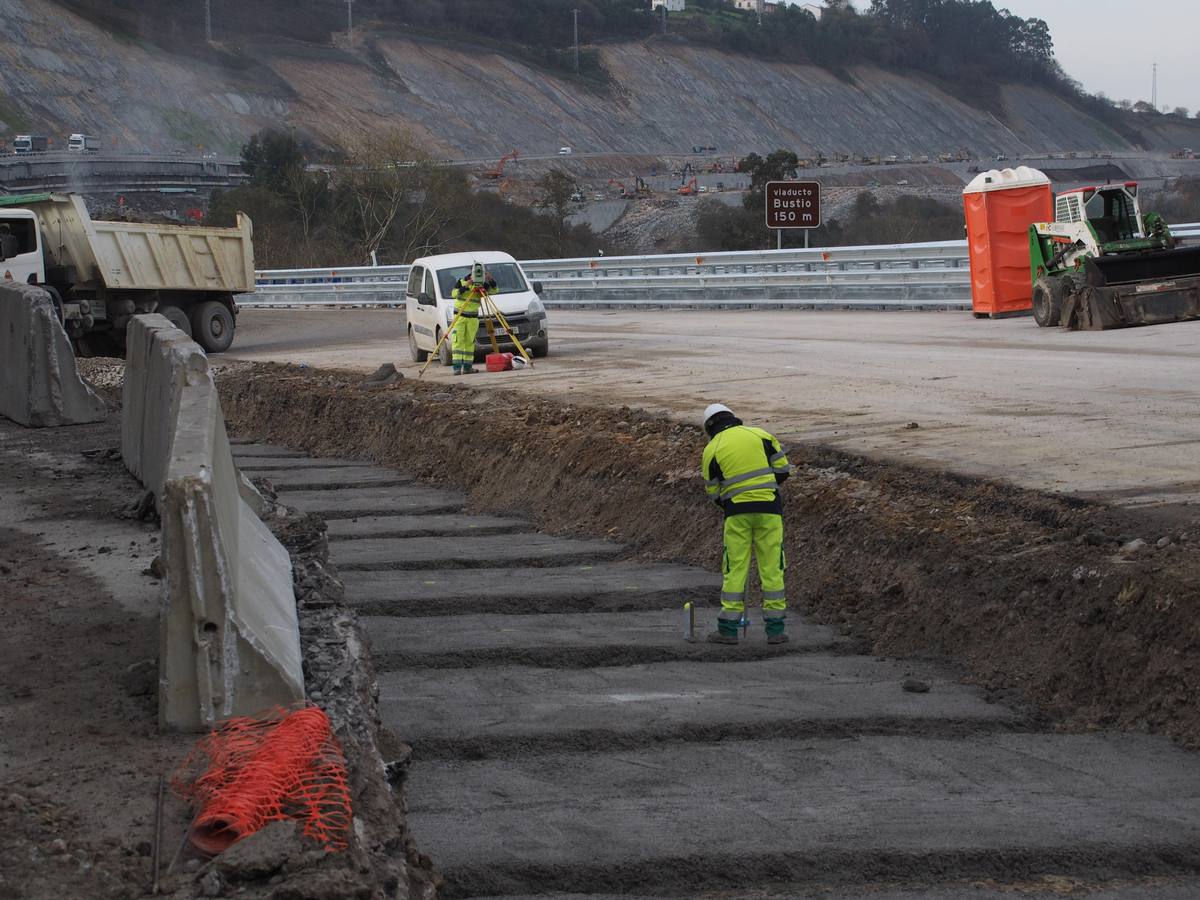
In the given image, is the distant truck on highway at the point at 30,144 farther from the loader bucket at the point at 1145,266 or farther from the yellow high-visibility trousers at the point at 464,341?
the loader bucket at the point at 1145,266

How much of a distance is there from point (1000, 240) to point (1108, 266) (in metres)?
3.09

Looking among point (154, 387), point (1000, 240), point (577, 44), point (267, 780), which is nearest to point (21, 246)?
point (1000, 240)

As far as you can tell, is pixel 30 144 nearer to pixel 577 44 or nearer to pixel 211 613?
pixel 577 44

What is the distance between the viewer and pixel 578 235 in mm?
69812

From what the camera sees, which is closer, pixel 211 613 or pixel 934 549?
pixel 211 613

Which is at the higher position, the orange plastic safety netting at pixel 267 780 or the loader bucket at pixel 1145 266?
the loader bucket at pixel 1145 266

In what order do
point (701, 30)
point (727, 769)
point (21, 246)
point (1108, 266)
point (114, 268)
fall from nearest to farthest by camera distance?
point (727, 769)
point (1108, 266)
point (21, 246)
point (114, 268)
point (701, 30)

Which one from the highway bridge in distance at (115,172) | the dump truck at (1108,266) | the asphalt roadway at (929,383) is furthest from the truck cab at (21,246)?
the highway bridge in distance at (115,172)

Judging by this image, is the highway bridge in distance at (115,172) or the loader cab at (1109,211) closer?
the loader cab at (1109,211)

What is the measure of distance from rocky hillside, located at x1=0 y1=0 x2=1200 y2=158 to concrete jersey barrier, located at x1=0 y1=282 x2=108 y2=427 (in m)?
72.7

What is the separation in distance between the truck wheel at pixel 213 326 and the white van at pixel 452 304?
5131mm

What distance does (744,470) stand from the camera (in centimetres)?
812

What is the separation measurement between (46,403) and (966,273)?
16017 mm

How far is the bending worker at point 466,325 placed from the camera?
1981cm
